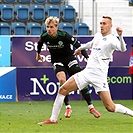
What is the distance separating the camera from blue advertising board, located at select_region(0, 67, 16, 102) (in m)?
18.3

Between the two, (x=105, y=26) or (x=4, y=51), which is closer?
(x=105, y=26)

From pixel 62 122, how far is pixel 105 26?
2.06 meters

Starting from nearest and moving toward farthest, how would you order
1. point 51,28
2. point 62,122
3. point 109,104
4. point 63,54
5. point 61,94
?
point 109,104 → point 61,94 → point 62,122 → point 51,28 → point 63,54

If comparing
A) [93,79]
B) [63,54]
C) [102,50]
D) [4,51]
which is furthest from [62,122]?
[4,51]

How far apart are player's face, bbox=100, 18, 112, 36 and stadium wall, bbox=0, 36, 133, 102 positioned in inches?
316

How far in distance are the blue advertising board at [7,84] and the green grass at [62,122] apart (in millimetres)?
2579

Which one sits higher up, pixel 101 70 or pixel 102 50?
pixel 102 50

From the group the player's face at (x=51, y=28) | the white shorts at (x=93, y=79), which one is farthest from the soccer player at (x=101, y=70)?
the player's face at (x=51, y=28)

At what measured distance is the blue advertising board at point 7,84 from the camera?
18266mm

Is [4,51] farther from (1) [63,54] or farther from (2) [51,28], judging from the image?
(2) [51,28]

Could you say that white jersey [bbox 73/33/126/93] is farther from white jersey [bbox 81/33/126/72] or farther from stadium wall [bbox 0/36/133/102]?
stadium wall [bbox 0/36/133/102]

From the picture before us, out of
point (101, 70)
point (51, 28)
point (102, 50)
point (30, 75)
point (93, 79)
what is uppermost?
point (51, 28)

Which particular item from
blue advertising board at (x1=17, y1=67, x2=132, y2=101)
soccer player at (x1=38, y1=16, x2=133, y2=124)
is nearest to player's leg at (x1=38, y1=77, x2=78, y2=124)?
soccer player at (x1=38, y1=16, x2=133, y2=124)

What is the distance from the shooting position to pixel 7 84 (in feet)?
60.1
